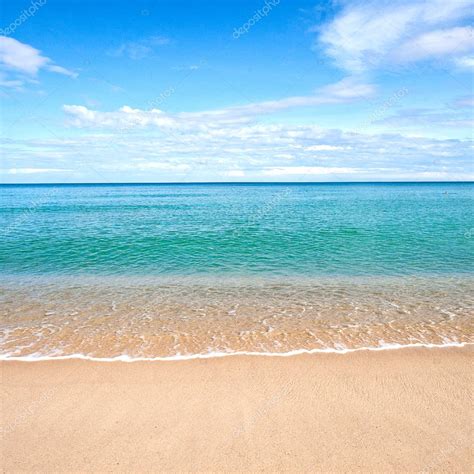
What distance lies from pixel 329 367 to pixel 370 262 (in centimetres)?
1400

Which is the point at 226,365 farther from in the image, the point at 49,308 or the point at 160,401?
the point at 49,308

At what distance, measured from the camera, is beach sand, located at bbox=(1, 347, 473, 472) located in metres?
6.53

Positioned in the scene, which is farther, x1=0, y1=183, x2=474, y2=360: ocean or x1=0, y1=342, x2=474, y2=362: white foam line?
x1=0, y1=183, x2=474, y2=360: ocean

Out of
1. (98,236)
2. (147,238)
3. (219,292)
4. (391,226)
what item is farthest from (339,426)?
(391,226)

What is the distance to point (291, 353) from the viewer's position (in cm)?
1069

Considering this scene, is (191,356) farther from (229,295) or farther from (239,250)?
(239,250)

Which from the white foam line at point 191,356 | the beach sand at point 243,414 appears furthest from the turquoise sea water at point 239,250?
the beach sand at point 243,414

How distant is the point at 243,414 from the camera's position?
7.75 metres

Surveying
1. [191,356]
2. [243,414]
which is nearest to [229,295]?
[191,356]

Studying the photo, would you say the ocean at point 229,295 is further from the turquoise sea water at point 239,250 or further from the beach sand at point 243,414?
the beach sand at point 243,414

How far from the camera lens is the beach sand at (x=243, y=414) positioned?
653 cm

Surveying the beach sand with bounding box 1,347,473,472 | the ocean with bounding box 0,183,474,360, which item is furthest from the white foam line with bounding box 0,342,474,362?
the beach sand with bounding box 1,347,473,472

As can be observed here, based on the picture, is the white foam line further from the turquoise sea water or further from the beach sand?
the turquoise sea water

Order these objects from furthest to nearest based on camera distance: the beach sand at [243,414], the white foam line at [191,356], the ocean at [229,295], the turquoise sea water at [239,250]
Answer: the turquoise sea water at [239,250] < the ocean at [229,295] < the white foam line at [191,356] < the beach sand at [243,414]
